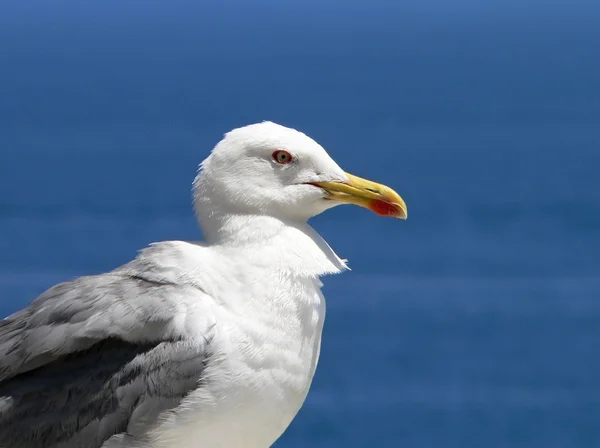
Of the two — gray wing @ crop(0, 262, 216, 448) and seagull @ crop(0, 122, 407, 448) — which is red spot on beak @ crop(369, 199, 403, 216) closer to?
seagull @ crop(0, 122, 407, 448)

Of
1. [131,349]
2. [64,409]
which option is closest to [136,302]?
[131,349]

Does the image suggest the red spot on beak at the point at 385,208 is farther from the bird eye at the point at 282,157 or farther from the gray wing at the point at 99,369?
the gray wing at the point at 99,369

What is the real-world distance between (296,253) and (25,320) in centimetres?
48

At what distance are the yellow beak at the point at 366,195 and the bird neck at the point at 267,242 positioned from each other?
0.09 m

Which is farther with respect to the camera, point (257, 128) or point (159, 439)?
point (257, 128)

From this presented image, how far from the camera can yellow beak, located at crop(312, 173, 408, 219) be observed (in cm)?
212

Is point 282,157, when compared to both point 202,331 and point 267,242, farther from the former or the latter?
point 202,331

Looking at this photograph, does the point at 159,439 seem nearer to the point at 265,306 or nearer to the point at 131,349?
the point at 131,349

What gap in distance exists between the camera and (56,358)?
202 centimetres

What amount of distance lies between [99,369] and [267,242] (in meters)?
0.35

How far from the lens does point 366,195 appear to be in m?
2.13

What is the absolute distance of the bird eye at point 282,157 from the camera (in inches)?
82.7

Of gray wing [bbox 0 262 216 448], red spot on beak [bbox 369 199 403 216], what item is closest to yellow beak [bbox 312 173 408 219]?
red spot on beak [bbox 369 199 403 216]

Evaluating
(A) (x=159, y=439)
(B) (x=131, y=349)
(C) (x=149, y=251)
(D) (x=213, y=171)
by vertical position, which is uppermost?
(D) (x=213, y=171)
